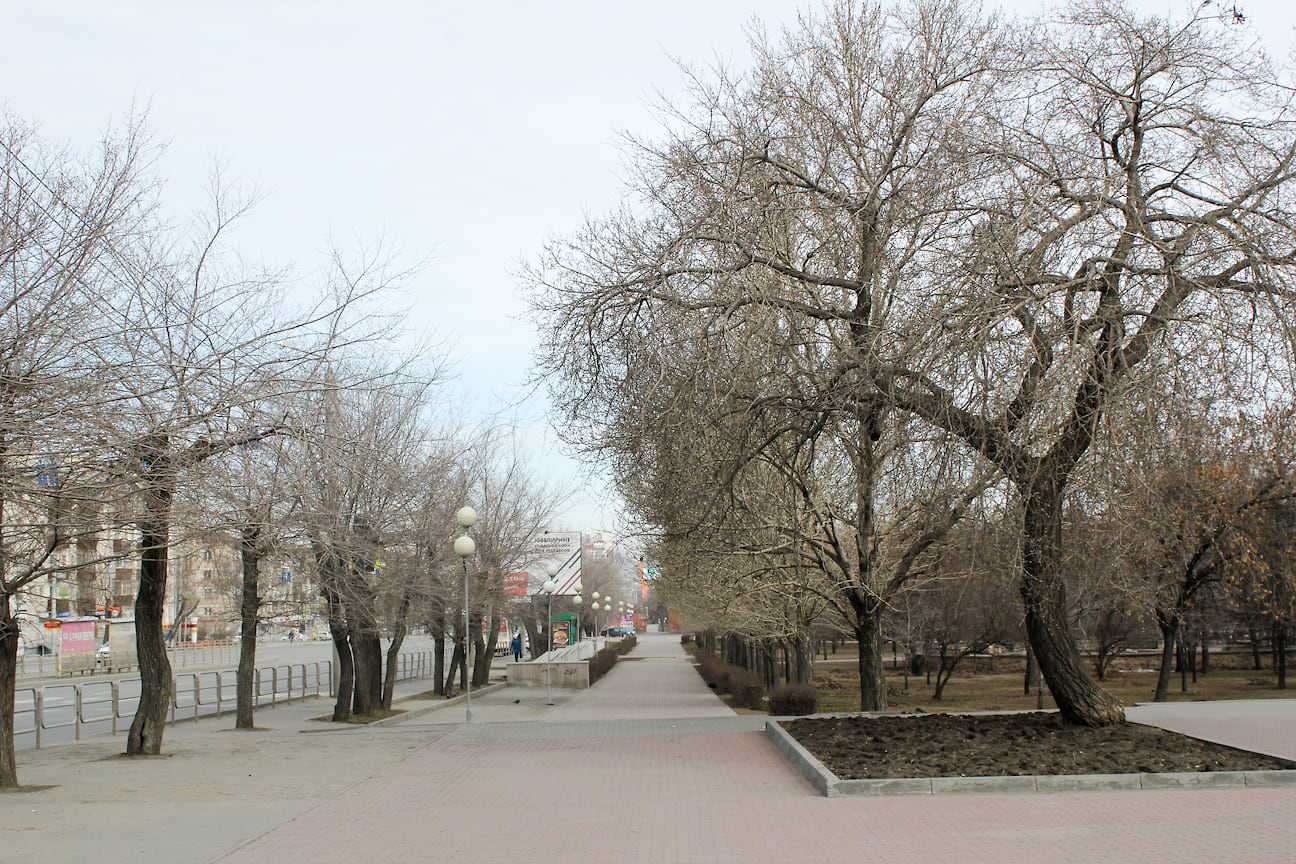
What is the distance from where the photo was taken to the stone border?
951 centimetres

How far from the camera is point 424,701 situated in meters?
29.9

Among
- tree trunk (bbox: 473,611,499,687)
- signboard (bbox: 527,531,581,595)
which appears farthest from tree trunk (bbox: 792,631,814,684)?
tree trunk (bbox: 473,611,499,687)

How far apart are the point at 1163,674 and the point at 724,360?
77.4ft

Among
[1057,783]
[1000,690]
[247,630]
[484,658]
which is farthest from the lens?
[1000,690]

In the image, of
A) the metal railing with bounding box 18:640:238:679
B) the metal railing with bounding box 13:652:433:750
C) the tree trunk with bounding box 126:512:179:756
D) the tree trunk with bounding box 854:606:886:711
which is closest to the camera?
the tree trunk with bounding box 126:512:179:756

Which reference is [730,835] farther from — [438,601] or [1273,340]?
[438,601]

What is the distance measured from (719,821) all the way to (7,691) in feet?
26.7

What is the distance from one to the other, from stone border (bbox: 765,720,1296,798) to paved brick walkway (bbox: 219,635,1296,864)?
17 centimetres

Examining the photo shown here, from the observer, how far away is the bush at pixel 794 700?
1864cm

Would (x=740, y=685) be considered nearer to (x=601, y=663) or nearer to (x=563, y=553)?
(x=563, y=553)

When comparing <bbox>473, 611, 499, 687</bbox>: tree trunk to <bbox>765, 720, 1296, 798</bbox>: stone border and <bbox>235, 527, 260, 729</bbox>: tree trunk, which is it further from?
<bbox>765, 720, 1296, 798</bbox>: stone border

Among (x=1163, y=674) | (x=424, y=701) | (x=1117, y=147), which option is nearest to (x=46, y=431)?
(x=1117, y=147)

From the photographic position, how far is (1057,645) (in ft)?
39.8

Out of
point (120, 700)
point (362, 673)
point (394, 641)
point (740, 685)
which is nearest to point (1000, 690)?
point (740, 685)
